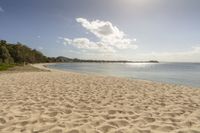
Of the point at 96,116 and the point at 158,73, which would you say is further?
the point at 158,73

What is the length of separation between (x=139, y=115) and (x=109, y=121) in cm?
98

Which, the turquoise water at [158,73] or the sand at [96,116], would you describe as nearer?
the sand at [96,116]

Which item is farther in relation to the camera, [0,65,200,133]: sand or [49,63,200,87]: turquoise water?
[49,63,200,87]: turquoise water

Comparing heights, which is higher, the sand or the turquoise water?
the sand

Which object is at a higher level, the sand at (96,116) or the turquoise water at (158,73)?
the sand at (96,116)


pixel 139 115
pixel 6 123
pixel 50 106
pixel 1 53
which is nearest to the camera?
pixel 6 123

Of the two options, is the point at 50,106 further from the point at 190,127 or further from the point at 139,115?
the point at 190,127

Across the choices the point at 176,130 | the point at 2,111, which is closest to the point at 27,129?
the point at 2,111

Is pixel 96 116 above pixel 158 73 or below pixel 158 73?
above

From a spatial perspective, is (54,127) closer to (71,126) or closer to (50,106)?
(71,126)

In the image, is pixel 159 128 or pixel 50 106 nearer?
pixel 159 128

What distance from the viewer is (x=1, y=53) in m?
60.8

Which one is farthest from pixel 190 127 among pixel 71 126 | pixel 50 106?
pixel 50 106

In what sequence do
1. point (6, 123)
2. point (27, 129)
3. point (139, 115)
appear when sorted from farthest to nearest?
point (139, 115)
point (6, 123)
point (27, 129)
